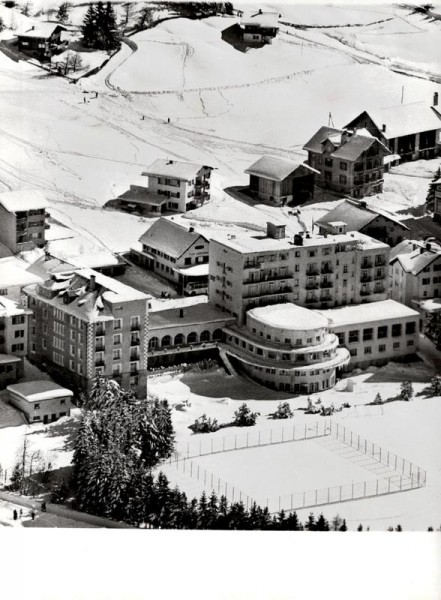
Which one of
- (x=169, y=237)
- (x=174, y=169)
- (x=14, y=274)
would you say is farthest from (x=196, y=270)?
(x=14, y=274)

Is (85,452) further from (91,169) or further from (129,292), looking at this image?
(91,169)

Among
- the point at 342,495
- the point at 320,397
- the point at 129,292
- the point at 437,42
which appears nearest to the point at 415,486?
the point at 342,495

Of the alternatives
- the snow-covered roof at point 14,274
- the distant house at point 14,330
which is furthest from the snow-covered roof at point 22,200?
the distant house at point 14,330

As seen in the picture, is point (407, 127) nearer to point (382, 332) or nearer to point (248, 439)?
point (382, 332)

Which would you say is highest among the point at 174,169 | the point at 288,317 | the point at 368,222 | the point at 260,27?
the point at 260,27

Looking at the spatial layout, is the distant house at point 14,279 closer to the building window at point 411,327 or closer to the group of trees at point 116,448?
the group of trees at point 116,448

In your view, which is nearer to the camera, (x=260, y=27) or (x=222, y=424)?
(x=222, y=424)
